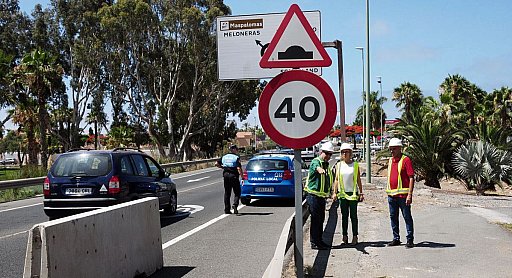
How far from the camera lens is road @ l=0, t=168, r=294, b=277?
8.24 m

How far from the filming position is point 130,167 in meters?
12.4

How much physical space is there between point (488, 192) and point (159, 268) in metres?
20.2

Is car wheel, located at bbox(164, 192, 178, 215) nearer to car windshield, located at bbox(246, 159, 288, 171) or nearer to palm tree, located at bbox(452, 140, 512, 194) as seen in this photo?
car windshield, located at bbox(246, 159, 288, 171)

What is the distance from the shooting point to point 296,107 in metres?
5.15

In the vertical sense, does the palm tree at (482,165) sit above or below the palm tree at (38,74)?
below

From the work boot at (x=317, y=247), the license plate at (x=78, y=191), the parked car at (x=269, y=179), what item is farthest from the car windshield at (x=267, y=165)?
the work boot at (x=317, y=247)

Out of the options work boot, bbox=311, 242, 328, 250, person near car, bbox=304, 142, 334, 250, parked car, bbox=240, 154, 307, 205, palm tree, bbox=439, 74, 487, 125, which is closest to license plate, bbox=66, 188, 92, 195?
person near car, bbox=304, 142, 334, 250

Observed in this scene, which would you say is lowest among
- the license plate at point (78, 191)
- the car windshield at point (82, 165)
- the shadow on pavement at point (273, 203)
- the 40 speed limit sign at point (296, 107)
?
the shadow on pavement at point (273, 203)

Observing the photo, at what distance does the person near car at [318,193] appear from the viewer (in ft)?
30.3

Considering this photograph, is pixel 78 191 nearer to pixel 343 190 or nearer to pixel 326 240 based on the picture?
pixel 326 240

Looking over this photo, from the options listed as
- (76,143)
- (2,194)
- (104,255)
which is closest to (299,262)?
(104,255)

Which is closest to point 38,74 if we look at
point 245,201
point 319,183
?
Answer: point 245,201

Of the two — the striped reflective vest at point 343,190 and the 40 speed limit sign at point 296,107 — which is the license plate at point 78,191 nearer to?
the striped reflective vest at point 343,190

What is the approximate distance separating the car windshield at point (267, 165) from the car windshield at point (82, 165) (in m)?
5.74
